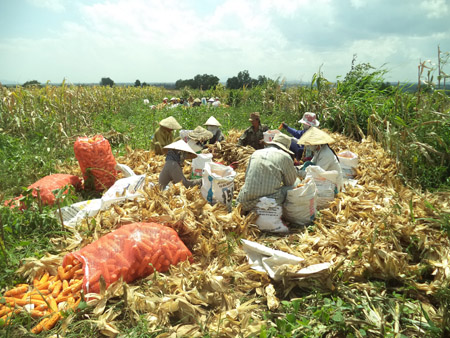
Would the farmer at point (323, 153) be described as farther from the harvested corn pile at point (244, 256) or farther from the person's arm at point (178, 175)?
the person's arm at point (178, 175)

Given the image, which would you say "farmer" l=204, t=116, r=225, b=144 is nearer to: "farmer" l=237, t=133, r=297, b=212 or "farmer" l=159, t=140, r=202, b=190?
"farmer" l=159, t=140, r=202, b=190

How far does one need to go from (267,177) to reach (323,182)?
0.95 metres

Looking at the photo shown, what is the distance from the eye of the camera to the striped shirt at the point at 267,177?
11.6 ft

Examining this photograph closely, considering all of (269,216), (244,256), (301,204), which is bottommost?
(244,256)

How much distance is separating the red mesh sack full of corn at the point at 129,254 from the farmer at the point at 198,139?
11.5 feet

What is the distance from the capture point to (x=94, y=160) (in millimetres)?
4125

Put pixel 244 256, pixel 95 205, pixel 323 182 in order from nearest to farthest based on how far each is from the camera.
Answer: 1. pixel 244 256
2. pixel 95 205
3. pixel 323 182

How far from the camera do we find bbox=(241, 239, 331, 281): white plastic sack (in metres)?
2.44

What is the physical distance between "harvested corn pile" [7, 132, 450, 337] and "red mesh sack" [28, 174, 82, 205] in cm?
82

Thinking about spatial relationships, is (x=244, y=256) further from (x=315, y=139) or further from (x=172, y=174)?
(x=315, y=139)

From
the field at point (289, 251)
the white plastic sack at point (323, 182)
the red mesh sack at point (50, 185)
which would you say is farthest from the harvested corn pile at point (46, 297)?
the white plastic sack at point (323, 182)

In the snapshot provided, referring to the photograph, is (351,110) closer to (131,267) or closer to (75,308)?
(131,267)

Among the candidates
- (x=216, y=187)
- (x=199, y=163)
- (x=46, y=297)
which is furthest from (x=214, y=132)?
(x=46, y=297)

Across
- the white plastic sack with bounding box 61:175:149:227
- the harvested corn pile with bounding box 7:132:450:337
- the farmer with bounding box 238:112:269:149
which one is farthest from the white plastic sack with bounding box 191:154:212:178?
the farmer with bounding box 238:112:269:149
